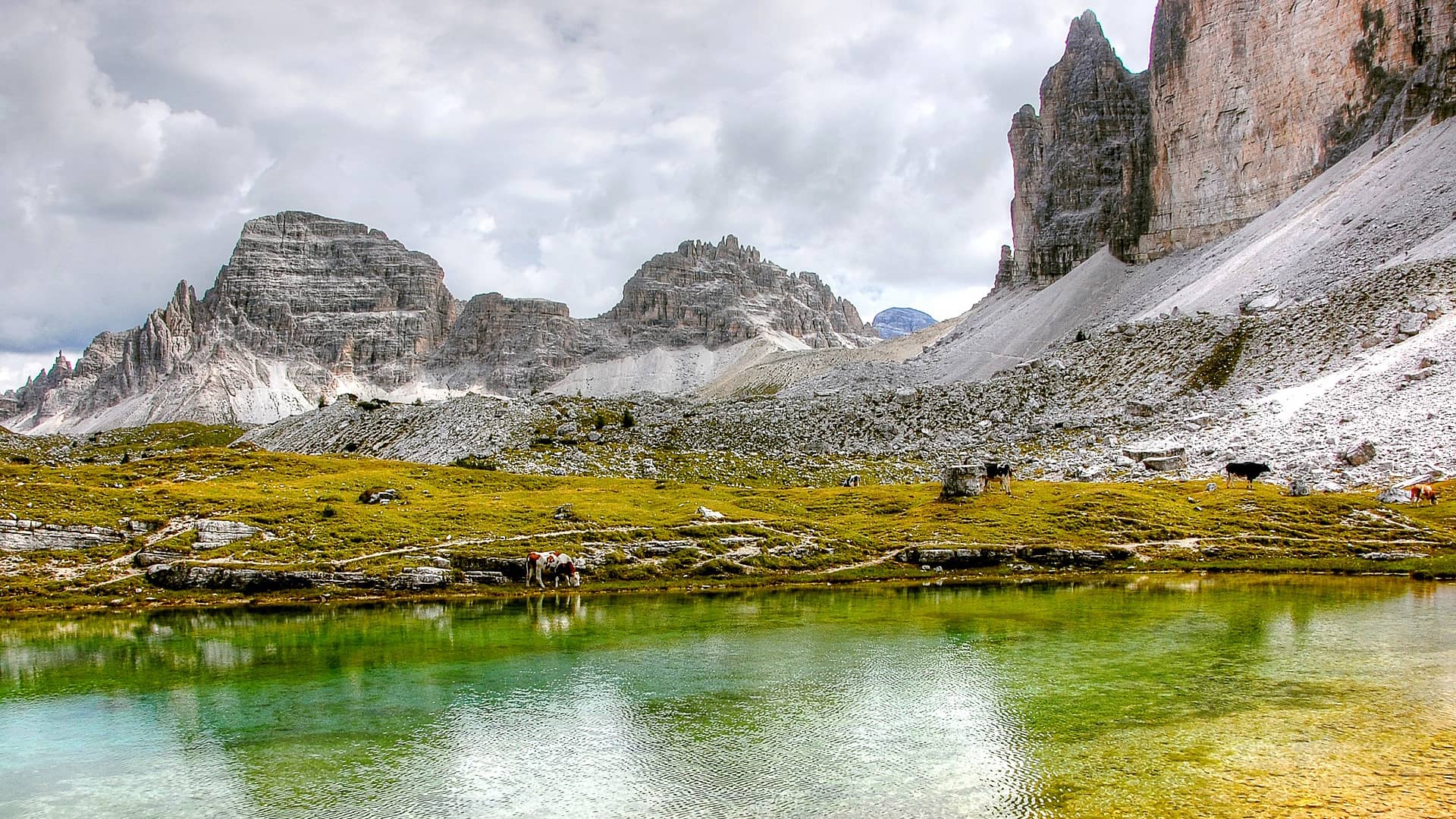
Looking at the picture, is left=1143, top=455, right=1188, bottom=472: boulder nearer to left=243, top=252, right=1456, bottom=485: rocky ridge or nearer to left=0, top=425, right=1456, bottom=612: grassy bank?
left=243, top=252, right=1456, bottom=485: rocky ridge

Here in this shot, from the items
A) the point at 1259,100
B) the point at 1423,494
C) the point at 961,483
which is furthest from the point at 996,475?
the point at 1259,100

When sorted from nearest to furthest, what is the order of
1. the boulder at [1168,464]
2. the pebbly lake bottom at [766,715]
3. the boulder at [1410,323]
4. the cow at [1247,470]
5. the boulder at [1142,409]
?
the pebbly lake bottom at [766,715], the cow at [1247,470], the boulder at [1168,464], the boulder at [1410,323], the boulder at [1142,409]

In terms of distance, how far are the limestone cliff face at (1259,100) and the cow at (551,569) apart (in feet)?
451

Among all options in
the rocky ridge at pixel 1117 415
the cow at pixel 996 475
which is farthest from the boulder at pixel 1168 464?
the cow at pixel 996 475

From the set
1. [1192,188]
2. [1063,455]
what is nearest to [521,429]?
[1063,455]

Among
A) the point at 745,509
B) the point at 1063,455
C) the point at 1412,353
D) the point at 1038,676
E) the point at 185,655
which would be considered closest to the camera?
the point at 1038,676

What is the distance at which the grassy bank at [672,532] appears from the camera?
46469 millimetres

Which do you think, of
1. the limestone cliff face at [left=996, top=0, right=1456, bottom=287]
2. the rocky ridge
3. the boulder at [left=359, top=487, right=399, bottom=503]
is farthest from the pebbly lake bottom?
the limestone cliff face at [left=996, top=0, right=1456, bottom=287]

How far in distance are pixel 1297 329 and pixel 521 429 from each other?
3535 inches

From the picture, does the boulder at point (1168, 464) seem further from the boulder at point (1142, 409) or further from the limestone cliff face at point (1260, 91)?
the limestone cliff face at point (1260, 91)

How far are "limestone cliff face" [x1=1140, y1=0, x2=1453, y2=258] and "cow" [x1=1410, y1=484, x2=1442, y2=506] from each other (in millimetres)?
110559

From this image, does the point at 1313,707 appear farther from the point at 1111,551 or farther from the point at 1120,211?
the point at 1120,211

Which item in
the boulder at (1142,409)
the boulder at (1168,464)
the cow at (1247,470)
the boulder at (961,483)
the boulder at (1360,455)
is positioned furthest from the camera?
the boulder at (1142,409)

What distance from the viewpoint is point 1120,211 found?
186 meters
